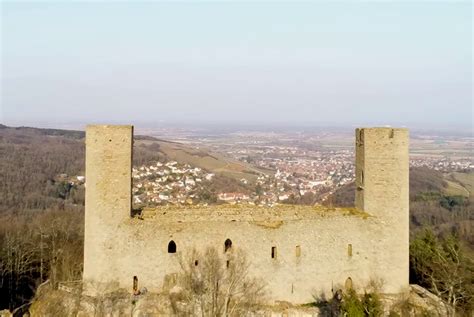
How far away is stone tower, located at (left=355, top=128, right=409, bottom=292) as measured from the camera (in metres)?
20.0

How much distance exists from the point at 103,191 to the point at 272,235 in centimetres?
642

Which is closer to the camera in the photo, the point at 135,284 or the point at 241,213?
the point at 135,284

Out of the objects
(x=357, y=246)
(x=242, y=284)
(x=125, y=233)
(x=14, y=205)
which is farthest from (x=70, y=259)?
(x=14, y=205)

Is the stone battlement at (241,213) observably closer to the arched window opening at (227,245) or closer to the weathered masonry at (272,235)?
the weathered masonry at (272,235)

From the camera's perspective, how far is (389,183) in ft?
66.3

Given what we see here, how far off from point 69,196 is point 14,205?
6.84m

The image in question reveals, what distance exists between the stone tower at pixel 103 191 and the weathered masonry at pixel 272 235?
0.12 feet

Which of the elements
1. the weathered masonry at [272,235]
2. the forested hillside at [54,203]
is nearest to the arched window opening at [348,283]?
the weathered masonry at [272,235]

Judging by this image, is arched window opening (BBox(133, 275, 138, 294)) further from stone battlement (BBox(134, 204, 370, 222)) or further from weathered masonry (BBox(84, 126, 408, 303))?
stone battlement (BBox(134, 204, 370, 222))

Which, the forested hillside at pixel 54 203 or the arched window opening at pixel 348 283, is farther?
the forested hillside at pixel 54 203

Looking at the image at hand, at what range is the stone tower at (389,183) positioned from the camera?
20.0m

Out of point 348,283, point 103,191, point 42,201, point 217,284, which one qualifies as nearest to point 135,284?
point 217,284

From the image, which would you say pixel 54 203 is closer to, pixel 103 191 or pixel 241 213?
pixel 103 191

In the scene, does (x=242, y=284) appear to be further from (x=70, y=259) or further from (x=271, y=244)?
(x=70, y=259)
